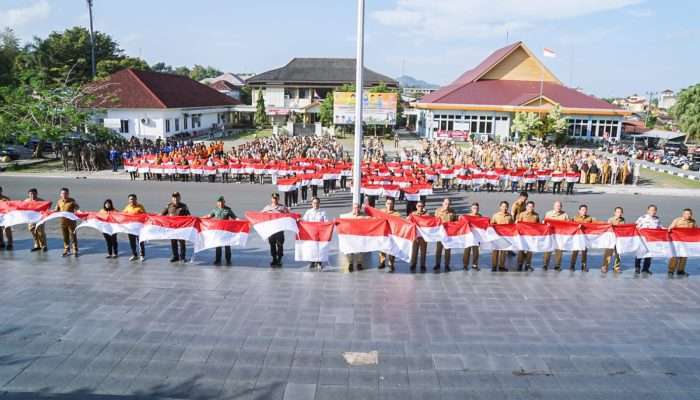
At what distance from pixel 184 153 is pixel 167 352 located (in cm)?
2076

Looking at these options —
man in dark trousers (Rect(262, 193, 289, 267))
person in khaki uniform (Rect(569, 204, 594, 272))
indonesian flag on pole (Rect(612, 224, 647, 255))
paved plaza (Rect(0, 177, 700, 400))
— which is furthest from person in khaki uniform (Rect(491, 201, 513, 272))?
man in dark trousers (Rect(262, 193, 289, 267))

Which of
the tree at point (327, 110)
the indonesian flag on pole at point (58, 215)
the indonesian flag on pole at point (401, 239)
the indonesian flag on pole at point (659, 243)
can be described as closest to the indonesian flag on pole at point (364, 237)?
the indonesian flag on pole at point (401, 239)

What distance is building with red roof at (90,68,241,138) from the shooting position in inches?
1651

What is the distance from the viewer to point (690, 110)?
50469 mm

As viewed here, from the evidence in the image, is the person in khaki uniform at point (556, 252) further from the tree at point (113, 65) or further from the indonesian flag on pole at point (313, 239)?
the tree at point (113, 65)

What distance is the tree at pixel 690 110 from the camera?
49.8 m

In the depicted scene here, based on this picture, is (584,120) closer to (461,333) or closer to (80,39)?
(461,333)

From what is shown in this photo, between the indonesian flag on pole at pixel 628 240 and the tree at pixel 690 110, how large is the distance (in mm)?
47979

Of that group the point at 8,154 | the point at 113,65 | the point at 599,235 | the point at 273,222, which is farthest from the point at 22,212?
the point at 113,65

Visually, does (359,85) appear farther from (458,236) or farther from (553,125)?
(553,125)

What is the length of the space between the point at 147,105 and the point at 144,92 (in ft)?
6.84

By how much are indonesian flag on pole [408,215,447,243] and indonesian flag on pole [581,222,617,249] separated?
3.22 meters

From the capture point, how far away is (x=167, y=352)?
7.36 meters

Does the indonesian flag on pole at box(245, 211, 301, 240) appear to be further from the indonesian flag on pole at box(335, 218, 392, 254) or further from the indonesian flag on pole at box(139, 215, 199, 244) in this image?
the indonesian flag on pole at box(139, 215, 199, 244)
